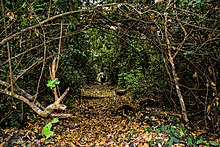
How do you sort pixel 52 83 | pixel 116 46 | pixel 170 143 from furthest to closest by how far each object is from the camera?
1. pixel 116 46
2. pixel 170 143
3. pixel 52 83

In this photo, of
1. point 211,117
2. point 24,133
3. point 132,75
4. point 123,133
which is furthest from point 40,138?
point 132,75

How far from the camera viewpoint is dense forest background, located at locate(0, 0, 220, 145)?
2.33m

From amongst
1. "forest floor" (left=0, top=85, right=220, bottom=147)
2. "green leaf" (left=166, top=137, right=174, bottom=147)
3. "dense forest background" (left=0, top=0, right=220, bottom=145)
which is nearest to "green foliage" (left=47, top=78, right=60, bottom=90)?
"dense forest background" (left=0, top=0, right=220, bottom=145)

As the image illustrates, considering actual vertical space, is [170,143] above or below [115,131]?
above

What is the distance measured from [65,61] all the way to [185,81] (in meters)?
4.04

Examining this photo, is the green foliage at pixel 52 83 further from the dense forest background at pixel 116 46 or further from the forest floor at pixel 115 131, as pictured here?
the forest floor at pixel 115 131

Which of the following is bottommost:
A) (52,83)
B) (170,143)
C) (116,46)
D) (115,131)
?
(115,131)

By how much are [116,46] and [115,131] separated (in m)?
3.31

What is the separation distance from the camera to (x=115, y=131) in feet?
17.1

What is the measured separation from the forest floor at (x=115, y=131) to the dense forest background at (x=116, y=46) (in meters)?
0.37

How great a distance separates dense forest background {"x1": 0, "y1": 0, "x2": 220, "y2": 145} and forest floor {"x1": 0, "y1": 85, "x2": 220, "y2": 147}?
0.37 meters

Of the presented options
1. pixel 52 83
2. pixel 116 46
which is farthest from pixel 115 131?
pixel 52 83

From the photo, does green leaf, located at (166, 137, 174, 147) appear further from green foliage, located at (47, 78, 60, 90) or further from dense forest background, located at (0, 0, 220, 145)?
green foliage, located at (47, 78, 60, 90)

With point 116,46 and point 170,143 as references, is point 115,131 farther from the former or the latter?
point 116,46
